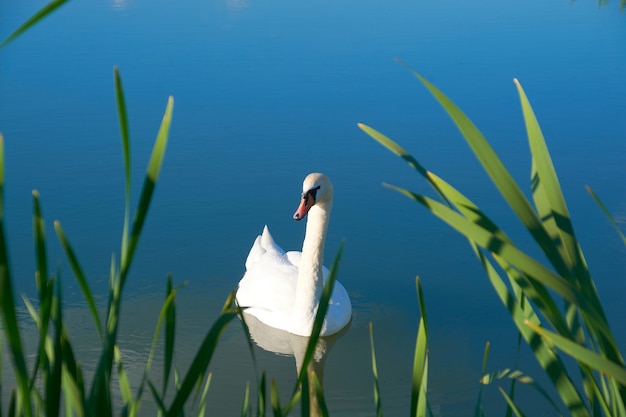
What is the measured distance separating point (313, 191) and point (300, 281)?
484mm

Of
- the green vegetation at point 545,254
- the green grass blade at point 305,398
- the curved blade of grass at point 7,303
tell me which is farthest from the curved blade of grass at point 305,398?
the curved blade of grass at point 7,303

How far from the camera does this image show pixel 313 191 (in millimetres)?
4887

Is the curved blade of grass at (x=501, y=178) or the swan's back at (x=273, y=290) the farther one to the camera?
the swan's back at (x=273, y=290)

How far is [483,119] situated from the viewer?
7887mm

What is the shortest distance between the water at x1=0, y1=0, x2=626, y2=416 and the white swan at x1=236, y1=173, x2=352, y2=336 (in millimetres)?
178

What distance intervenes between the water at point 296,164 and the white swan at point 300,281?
0.18 metres

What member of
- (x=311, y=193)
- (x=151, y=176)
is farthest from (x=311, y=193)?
(x=151, y=176)

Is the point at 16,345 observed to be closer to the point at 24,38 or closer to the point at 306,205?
the point at 306,205

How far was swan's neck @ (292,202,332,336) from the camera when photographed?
486 centimetres

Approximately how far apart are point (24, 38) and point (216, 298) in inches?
266

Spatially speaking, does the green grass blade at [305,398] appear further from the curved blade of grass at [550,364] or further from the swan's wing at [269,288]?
the swan's wing at [269,288]

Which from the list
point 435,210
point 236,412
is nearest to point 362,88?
point 236,412

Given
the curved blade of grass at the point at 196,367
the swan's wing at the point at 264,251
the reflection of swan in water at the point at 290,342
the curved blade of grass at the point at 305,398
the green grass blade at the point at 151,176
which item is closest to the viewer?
Result: the green grass blade at the point at 151,176

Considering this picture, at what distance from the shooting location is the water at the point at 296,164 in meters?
4.78
